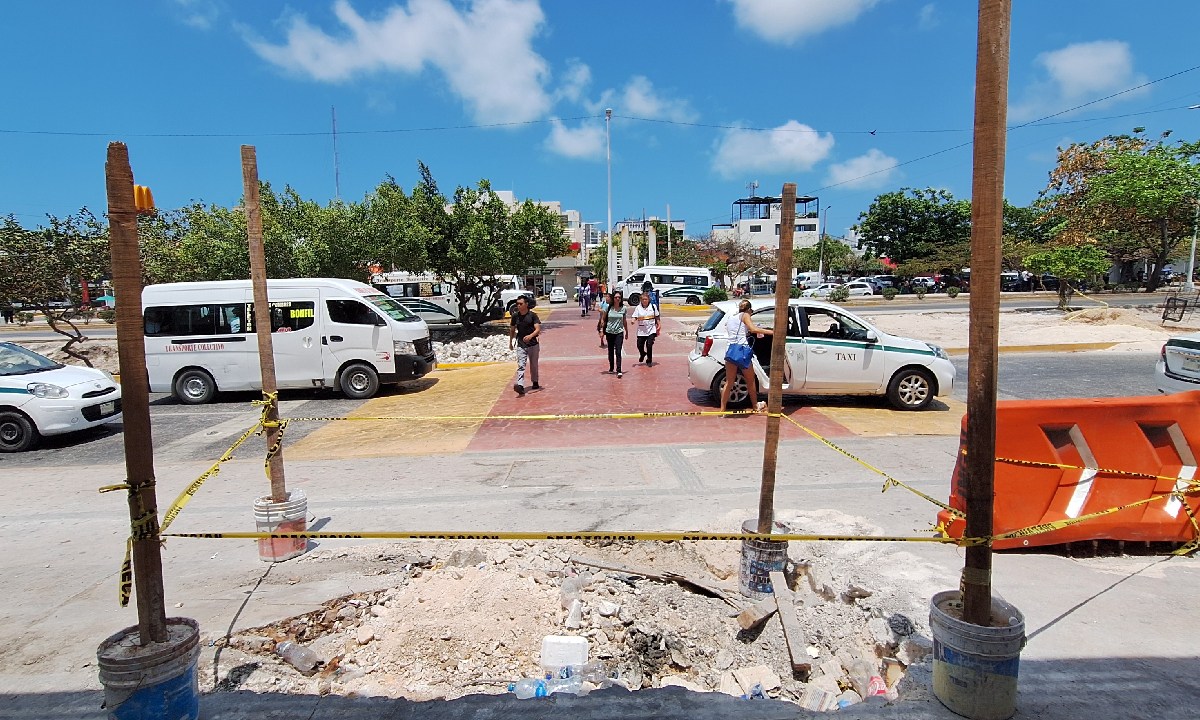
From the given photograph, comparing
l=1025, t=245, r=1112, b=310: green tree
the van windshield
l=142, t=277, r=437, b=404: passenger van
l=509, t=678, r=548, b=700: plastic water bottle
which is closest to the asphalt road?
l=142, t=277, r=437, b=404: passenger van

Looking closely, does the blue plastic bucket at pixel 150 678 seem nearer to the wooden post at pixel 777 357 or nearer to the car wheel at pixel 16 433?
the wooden post at pixel 777 357

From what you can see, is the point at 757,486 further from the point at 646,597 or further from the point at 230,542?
the point at 230,542

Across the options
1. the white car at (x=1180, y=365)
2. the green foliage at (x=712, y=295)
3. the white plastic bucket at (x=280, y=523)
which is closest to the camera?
the white plastic bucket at (x=280, y=523)

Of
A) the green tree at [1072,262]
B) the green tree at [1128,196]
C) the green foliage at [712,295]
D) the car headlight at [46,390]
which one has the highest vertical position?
the green tree at [1128,196]

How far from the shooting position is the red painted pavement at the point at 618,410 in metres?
8.28

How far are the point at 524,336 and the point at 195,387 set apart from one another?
6327 millimetres

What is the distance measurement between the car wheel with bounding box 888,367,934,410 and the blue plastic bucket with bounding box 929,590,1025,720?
23.8 feet

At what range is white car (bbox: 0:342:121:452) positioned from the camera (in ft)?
28.5

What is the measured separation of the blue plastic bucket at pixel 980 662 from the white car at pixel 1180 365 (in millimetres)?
6404

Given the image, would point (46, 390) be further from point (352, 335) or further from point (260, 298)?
point (260, 298)

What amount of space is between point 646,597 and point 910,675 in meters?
1.53

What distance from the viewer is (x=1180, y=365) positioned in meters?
7.36

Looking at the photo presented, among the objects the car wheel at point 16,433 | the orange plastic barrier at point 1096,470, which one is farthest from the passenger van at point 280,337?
the orange plastic barrier at point 1096,470

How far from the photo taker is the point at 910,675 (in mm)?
3170
